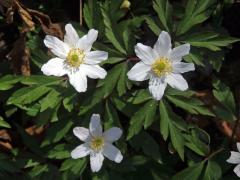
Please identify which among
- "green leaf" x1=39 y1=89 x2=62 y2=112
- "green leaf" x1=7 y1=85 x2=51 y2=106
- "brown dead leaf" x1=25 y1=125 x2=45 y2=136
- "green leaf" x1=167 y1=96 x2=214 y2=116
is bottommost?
"brown dead leaf" x1=25 y1=125 x2=45 y2=136

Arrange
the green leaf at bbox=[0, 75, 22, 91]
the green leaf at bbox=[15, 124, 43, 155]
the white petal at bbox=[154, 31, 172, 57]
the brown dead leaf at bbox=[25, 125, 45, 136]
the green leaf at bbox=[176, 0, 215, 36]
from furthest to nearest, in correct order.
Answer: the brown dead leaf at bbox=[25, 125, 45, 136]
the green leaf at bbox=[15, 124, 43, 155]
the green leaf at bbox=[0, 75, 22, 91]
the green leaf at bbox=[176, 0, 215, 36]
the white petal at bbox=[154, 31, 172, 57]

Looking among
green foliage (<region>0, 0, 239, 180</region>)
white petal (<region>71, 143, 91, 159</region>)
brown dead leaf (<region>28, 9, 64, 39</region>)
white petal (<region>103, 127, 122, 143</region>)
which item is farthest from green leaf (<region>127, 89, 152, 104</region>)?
→ brown dead leaf (<region>28, 9, 64, 39</region>)

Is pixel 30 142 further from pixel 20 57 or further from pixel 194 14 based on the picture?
pixel 194 14

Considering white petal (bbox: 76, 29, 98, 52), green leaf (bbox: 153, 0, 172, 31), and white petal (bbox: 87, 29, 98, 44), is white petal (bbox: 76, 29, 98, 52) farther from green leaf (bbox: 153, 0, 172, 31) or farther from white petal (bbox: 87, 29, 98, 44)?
green leaf (bbox: 153, 0, 172, 31)

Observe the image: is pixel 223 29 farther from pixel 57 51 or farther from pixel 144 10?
pixel 57 51

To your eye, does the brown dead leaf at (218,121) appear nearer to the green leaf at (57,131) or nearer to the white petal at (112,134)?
the white petal at (112,134)

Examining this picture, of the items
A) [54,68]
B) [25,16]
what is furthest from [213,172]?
[25,16]

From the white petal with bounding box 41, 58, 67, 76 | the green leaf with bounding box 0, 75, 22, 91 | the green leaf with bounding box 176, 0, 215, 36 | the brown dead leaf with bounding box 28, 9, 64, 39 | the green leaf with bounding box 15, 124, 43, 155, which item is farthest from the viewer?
the brown dead leaf with bounding box 28, 9, 64, 39
